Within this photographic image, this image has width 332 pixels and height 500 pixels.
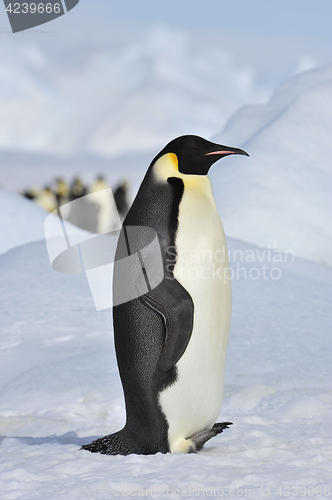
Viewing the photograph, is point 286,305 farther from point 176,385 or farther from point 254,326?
point 176,385

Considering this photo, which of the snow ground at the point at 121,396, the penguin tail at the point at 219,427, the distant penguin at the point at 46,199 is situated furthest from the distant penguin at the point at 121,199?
the penguin tail at the point at 219,427

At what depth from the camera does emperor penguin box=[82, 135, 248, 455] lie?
1.67 meters

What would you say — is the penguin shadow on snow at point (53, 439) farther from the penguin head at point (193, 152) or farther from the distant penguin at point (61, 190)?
the distant penguin at point (61, 190)

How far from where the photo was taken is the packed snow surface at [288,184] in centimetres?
627

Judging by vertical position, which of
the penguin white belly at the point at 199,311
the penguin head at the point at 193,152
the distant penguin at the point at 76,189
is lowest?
the distant penguin at the point at 76,189

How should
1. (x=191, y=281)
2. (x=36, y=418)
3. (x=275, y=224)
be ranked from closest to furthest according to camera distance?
(x=191, y=281) < (x=36, y=418) < (x=275, y=224)

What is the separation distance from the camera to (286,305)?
4.13 meters

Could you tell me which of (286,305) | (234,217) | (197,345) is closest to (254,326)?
(286,305)

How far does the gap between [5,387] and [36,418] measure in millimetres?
552

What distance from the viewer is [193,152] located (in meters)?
1.75

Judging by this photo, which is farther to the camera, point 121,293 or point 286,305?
point 286,305

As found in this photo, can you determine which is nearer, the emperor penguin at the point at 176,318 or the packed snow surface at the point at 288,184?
the emperor penguin at the point at 176,318

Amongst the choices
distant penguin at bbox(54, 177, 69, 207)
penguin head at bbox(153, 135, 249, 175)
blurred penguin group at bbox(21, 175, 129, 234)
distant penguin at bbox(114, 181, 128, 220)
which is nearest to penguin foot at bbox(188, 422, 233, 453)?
penguin head at bbox(153, 135, 249, 175)

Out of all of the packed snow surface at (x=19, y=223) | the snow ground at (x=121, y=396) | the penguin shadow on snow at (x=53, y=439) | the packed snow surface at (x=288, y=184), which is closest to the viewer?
the snow ground at (x=121, y=396)
